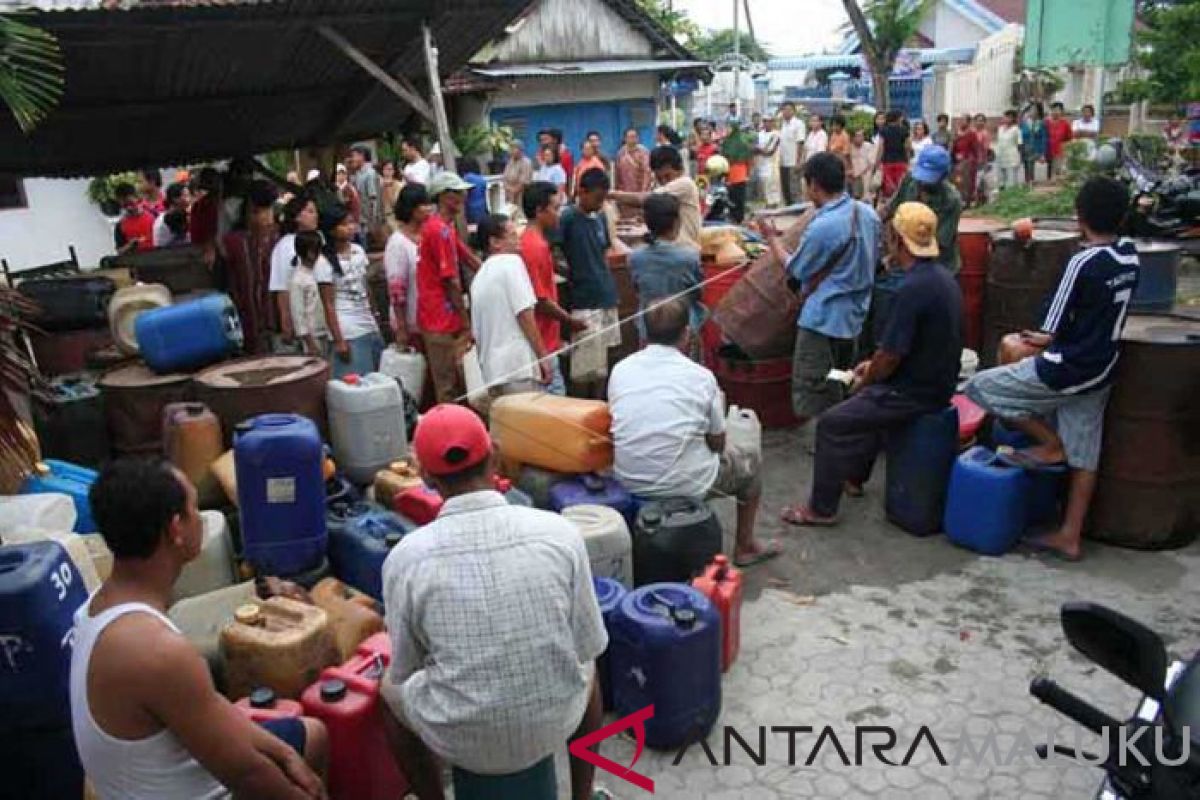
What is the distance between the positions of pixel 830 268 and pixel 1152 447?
7.19ft

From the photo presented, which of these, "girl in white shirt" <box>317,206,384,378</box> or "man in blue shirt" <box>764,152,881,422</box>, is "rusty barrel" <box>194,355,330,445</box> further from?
"man in blue shirt" <box>764,152,881,422</box>

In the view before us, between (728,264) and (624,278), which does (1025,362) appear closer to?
(728,264)

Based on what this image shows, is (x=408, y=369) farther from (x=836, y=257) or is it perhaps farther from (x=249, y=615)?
(x=249, y=615)

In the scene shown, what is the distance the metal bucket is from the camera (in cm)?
716

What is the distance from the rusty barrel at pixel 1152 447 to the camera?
5184 millimetres

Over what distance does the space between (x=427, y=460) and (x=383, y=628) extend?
1.49 meters

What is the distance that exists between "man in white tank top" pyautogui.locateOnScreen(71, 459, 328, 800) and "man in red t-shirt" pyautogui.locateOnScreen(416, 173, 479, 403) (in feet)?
13.1

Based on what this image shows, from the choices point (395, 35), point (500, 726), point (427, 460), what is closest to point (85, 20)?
point (395, 35)

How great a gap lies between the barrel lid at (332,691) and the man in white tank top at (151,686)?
27.2 inches

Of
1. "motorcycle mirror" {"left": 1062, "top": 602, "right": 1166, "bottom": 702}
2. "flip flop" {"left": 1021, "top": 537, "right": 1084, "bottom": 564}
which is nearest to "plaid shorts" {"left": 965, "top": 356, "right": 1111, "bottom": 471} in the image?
"flip flop" {"left": 1021, "top": 537, "right": 1084, "bottom": 564}

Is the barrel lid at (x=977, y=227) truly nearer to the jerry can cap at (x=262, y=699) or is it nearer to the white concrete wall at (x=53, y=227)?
the jerry can cap at (x=262, y=699)

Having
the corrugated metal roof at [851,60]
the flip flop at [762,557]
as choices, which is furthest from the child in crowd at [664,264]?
the corrugated metal roof at [851,60]

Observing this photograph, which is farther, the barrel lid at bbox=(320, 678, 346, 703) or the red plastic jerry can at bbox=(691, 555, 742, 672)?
the red plastic jerry can at bbox=(691, 555, 742, 672)

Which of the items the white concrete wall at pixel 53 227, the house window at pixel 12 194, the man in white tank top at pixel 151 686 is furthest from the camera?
the white concrete wall at pixel 53 227
